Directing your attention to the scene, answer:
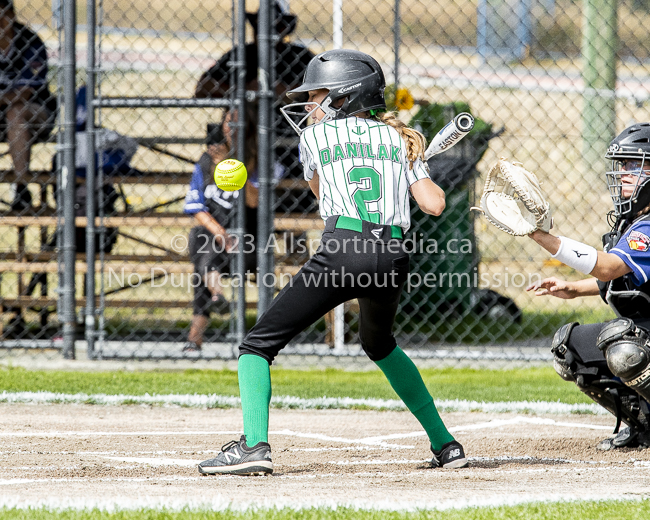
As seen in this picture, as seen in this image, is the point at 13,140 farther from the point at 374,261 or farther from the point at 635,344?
the point at 635,344

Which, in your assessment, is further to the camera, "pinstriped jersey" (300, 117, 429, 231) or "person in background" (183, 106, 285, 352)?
"person in background" (183, 106, 285, 352)

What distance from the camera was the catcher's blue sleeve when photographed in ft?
11.4

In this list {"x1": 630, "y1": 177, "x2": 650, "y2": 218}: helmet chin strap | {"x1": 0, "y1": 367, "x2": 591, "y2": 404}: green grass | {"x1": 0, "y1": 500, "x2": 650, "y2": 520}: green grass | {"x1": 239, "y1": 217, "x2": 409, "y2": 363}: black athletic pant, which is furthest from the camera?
{"x1": 0, "y1": 367, "x2": 591, "y2": 404}: green grass

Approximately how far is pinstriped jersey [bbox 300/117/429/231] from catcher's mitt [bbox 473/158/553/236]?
0.28 m

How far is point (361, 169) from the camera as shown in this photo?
3365 mm

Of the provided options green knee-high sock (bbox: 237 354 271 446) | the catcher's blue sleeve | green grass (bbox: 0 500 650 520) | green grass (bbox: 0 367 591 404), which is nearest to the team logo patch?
the catcher's blue sleeve

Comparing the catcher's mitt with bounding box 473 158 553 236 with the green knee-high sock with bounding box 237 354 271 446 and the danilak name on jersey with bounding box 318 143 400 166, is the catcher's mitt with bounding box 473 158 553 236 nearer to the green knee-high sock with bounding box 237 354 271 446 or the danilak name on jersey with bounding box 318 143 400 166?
the danilak name on jersey with bounding box 318 143 400 166

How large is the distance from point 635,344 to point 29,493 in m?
2.41

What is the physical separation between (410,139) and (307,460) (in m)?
1.42

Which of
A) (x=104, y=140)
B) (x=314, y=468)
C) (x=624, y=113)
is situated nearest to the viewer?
(x=314, y=468)

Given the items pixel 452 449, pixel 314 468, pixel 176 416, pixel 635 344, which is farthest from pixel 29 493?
pixel 635 344

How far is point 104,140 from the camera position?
23.1 ft

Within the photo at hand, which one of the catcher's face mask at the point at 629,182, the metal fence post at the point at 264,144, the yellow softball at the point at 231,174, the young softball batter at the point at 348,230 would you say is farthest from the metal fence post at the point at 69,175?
the catcher's face mask at the point at 629,182

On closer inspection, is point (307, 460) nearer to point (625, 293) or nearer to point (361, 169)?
point (361, 169)
